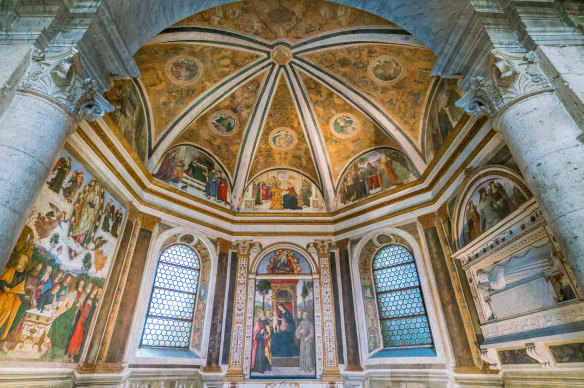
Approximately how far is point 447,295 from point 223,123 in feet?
31.4

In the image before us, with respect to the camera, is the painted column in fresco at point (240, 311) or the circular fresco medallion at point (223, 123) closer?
the painted column in fresco at point (240, 311)

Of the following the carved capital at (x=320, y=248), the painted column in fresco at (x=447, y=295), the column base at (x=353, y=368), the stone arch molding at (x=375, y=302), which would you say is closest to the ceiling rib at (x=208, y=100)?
the carved capital at (x=320, y=248)

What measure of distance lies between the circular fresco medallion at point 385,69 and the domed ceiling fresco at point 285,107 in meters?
0.03

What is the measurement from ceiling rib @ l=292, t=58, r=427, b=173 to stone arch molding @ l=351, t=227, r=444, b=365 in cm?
302

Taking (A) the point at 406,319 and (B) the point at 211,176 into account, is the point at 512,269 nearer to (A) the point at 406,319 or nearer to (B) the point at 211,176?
(A) the point at 406,319

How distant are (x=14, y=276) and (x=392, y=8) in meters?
8.38

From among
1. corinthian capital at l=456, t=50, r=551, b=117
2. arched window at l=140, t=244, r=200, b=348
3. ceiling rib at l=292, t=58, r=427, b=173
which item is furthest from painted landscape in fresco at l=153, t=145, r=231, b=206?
corinthian capital at l=456, t=50, r=551, b=117

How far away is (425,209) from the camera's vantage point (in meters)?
10.0

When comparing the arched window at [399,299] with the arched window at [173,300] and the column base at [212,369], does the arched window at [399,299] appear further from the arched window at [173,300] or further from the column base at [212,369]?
the arched window at [173,300]

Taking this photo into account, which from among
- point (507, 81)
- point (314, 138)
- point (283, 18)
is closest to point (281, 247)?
point (314, 138)

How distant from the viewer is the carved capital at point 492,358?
22.4ft

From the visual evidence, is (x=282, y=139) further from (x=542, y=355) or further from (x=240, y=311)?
(x=542, y=355)

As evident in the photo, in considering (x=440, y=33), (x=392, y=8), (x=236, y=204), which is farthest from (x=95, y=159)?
(x=440, y=33)

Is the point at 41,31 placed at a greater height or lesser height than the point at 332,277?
greater
